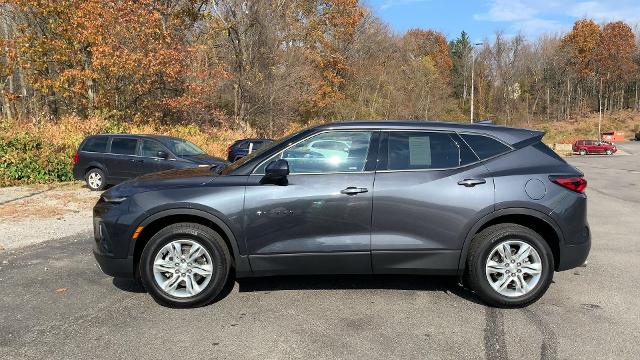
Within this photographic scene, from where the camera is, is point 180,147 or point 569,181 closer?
point 569,181

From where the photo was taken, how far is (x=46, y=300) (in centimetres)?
457

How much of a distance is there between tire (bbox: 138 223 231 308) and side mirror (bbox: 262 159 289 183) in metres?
0.70

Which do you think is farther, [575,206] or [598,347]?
[575,206]

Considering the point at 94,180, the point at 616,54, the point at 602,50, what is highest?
the point at 602,50

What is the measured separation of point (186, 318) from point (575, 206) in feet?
11.7

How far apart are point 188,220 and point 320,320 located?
1473mm

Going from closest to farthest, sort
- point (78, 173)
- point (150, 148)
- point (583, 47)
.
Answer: point (150, 148) → point (78, 173) → point (583, 47)

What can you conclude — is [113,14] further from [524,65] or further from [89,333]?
[524,65]

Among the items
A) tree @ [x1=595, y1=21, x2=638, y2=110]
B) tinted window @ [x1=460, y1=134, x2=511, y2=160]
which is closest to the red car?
tree @ [x1=595, y1=21, x2=638, y2=110]

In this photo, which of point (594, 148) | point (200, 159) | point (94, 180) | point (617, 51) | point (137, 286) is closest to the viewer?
point (137, 286)

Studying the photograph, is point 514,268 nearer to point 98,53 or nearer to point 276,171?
point 276,171

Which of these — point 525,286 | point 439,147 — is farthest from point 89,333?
point 525,286

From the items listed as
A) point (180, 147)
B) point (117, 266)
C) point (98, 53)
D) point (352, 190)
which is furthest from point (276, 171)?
point (98, 53)

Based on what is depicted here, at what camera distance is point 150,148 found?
12.5 m
